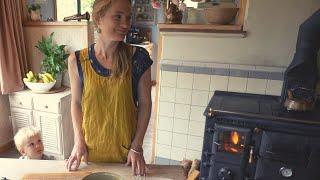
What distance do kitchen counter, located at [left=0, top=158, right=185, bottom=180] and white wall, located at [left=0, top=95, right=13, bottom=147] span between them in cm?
213

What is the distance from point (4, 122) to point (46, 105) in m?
0.63

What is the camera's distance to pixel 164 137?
7.55 feet

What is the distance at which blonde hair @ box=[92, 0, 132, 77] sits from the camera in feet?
3.05

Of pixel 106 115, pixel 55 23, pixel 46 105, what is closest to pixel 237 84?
pixel 106 115

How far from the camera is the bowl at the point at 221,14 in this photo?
1.93 meters

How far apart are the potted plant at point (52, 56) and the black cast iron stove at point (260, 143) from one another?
181 cm

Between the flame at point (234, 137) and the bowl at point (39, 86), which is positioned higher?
the flame at point (234, 137)

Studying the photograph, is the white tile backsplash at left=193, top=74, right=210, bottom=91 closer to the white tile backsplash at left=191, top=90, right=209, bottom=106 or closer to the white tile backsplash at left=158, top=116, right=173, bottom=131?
the white tile backsplash at left=191, top=90, right=209, bottom=106

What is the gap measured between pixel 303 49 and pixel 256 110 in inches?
17.1

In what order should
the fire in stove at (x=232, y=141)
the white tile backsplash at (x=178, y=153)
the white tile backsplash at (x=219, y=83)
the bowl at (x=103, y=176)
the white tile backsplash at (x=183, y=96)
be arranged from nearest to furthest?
the bowl at (x=103, y=176), the fire in stove at (x=232, y=141), the white tile backsplash at (x=219, y=83), the white tile backsplash at (x=183, y=96), the white tile backsplash at (x=178, y=153)

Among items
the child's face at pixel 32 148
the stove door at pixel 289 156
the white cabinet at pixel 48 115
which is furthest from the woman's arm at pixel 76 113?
the white cabinet at pixel 48 115

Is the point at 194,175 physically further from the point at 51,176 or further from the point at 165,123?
the point at 51,176

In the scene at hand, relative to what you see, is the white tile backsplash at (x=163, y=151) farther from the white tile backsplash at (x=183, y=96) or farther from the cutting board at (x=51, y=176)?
the cutting board at (x=51, y=176)

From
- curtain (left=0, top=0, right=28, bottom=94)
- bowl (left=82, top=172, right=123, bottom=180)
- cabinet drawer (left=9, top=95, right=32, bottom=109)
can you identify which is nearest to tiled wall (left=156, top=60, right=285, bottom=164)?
cabinet drawer (left=9, top=95, right=32, bottom=109)
